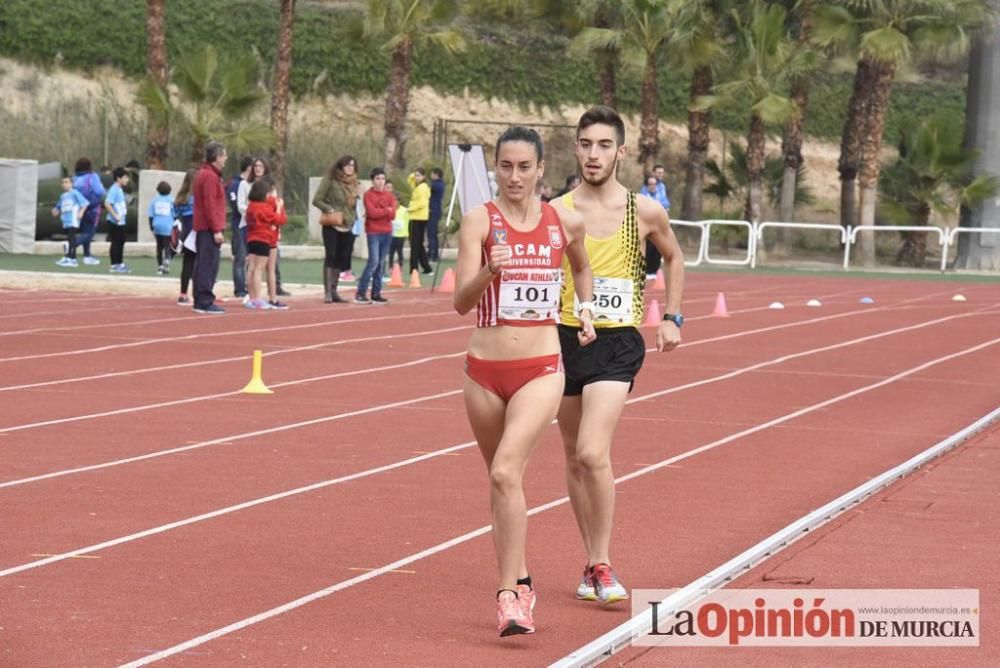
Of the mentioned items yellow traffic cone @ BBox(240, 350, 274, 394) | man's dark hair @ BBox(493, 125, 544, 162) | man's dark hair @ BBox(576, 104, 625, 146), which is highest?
man's dark hair @ BBox(576, 104, 625, 146)

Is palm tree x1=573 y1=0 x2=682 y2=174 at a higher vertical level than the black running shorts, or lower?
higher

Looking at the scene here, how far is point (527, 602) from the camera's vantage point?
6.79m

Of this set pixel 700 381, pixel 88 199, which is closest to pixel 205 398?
pixel 700 381

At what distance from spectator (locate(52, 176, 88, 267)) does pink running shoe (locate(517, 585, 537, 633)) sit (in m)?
24.2

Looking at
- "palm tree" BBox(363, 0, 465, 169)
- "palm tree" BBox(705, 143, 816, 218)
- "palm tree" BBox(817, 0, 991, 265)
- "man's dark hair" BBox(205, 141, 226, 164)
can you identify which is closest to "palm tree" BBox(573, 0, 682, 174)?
"palm tree" BBox(363, 0, 465, 169)

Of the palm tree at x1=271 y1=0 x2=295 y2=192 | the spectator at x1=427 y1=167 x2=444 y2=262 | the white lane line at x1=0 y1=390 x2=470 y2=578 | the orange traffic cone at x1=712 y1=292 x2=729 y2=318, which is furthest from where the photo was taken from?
the palm tree at x1=271 y1=0 x2=295 y2=192

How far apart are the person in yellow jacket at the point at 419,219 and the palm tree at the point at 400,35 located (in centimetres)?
1050

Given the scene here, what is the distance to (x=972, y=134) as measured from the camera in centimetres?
4397

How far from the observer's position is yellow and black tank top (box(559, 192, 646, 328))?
25.1 ft

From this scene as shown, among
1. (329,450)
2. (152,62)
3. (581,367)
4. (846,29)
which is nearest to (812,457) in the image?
(329,450)

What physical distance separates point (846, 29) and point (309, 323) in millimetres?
24517

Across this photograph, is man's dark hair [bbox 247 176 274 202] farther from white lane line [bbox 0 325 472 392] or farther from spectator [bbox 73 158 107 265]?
spectator [bbox 73 158 107 265]

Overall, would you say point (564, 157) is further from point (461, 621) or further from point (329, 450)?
point (461, 621)

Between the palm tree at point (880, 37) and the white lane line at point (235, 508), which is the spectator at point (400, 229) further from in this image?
the white lane line at point (235, 508)
